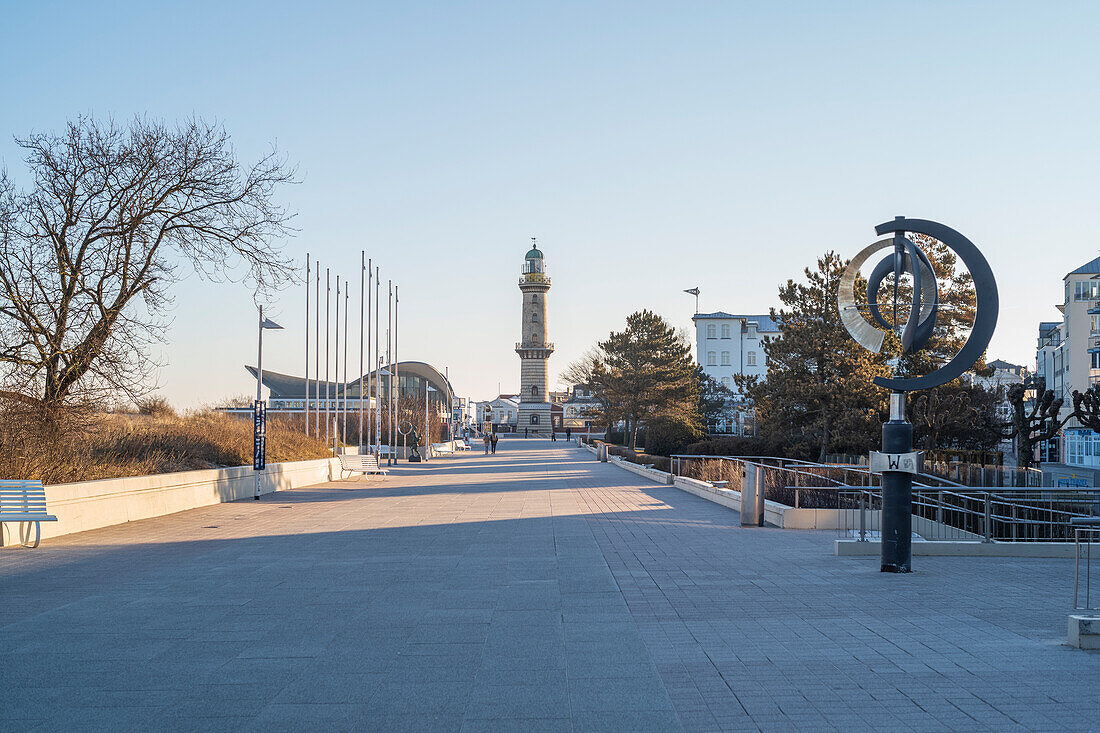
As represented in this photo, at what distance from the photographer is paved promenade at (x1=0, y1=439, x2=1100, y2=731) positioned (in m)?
5.35

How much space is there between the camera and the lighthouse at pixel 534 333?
404ft

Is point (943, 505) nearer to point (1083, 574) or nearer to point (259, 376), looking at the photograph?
point (1083, 574)

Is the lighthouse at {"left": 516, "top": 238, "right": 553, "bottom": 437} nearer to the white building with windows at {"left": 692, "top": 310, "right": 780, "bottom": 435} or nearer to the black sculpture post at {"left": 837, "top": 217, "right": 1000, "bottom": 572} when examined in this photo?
the white building with windows at {"left": 692, "top": 310, "right": 780, "bottom": 435}

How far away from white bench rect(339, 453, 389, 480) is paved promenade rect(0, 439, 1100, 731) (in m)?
19.0

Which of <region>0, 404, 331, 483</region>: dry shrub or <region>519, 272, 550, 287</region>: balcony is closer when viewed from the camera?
<region>0, 404, 331, 483</region>: dry shrub

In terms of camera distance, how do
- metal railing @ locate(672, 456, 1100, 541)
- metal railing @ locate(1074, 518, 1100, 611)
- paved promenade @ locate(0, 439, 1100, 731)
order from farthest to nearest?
1. metal railing @ locate(672, 456, 1100, 541)
2. metal railing @ locate(1074, 518, 1100, 611)
3. paved promenade @ locate(0, 439, 1100, 731)

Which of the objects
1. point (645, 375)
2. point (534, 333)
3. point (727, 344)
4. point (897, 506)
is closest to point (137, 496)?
point (897, 506)

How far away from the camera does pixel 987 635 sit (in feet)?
23.8

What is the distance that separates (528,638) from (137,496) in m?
11.5

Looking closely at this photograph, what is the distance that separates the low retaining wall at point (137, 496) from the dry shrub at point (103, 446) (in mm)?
562

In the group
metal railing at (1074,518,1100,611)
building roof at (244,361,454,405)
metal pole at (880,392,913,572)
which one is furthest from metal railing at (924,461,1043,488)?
building roof at (244,361,454,405)

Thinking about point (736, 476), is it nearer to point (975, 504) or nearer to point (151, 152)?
point (975, 504)

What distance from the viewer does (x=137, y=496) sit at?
53.9ft

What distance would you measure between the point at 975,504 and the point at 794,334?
20.4 metres
